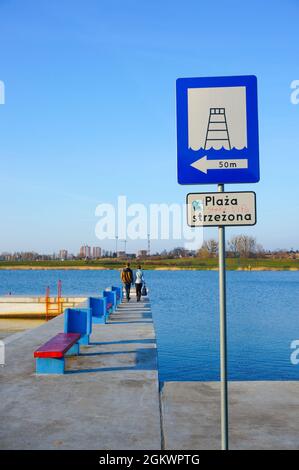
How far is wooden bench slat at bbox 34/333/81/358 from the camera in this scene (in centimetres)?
778

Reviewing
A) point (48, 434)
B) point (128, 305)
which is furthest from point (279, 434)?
point (128, 305)

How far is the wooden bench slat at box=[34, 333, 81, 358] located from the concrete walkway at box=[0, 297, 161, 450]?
0.40m

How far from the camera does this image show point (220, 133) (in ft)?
13.5

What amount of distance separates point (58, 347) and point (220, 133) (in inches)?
206

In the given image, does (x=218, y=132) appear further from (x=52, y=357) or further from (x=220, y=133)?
(x=52, y=357)

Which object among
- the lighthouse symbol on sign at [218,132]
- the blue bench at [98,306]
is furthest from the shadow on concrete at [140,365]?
the lighthouse symbol on sign at [218,132]

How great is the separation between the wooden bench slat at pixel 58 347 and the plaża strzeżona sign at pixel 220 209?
4696 mm

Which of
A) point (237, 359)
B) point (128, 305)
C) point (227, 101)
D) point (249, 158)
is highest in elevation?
point (227, 101)

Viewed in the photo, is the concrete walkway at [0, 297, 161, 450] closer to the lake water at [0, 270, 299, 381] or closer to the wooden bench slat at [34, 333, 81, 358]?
the wooden bench slat at [34, 333, 81, 358]

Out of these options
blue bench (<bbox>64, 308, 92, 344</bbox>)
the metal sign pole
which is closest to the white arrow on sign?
the metal sign pole

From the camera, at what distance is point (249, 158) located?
13.4 feet

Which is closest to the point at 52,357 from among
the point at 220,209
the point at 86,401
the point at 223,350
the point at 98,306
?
the point at 86,401
